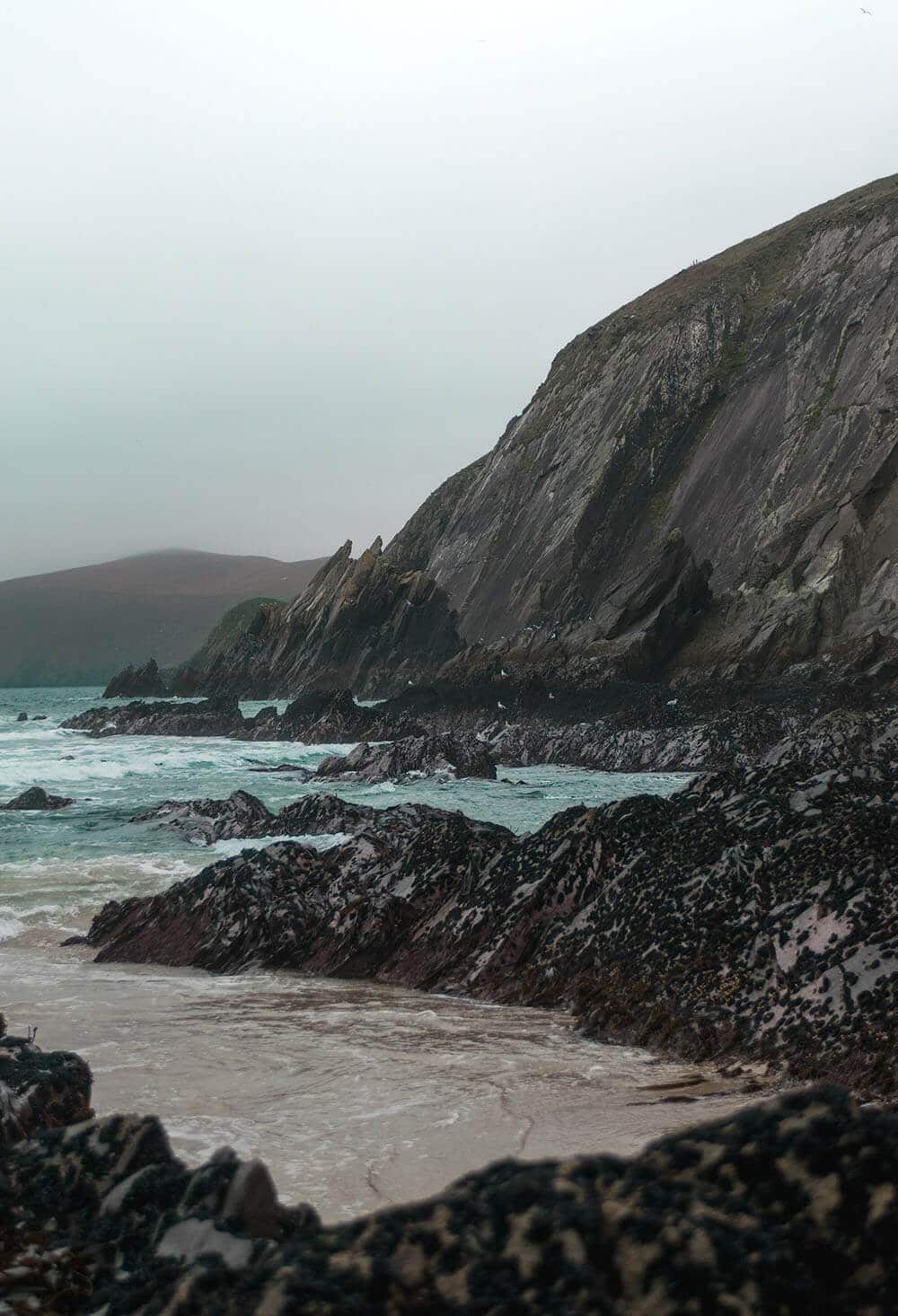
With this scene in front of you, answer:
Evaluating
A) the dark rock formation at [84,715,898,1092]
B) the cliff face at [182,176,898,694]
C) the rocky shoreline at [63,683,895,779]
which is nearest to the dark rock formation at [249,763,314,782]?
the rocky shoreline at [63,683,895,779]

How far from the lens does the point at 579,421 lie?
2874 inches

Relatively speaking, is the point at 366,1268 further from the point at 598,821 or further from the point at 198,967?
the point at 198,967

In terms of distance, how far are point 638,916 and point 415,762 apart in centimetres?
2196

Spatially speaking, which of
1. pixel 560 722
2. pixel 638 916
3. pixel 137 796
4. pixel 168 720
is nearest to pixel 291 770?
pixel 137 796

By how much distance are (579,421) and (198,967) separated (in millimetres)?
67173

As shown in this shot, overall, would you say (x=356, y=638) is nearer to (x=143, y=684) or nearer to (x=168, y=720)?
(x=168, y=720)

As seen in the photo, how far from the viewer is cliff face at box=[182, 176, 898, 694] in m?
43.5

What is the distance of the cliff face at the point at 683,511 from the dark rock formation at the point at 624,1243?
1324 inches

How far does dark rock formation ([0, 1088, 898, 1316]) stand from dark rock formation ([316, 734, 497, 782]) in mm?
26426

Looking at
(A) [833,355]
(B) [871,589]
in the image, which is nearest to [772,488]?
(A) [833,355]

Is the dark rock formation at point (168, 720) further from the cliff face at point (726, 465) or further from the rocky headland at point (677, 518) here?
the cliff face at point (726, 465)

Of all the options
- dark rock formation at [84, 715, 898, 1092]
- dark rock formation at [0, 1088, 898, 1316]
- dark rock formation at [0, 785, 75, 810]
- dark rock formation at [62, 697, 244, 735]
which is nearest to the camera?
dark rock formation at [0, 1088, 898, 1316]

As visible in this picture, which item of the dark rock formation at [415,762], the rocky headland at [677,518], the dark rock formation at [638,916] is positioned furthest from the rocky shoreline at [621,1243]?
the rocky headland at [677,518]

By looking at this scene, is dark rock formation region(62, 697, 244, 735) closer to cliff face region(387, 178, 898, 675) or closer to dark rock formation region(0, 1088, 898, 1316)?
cliff face region(387, 178, 898, 675)
